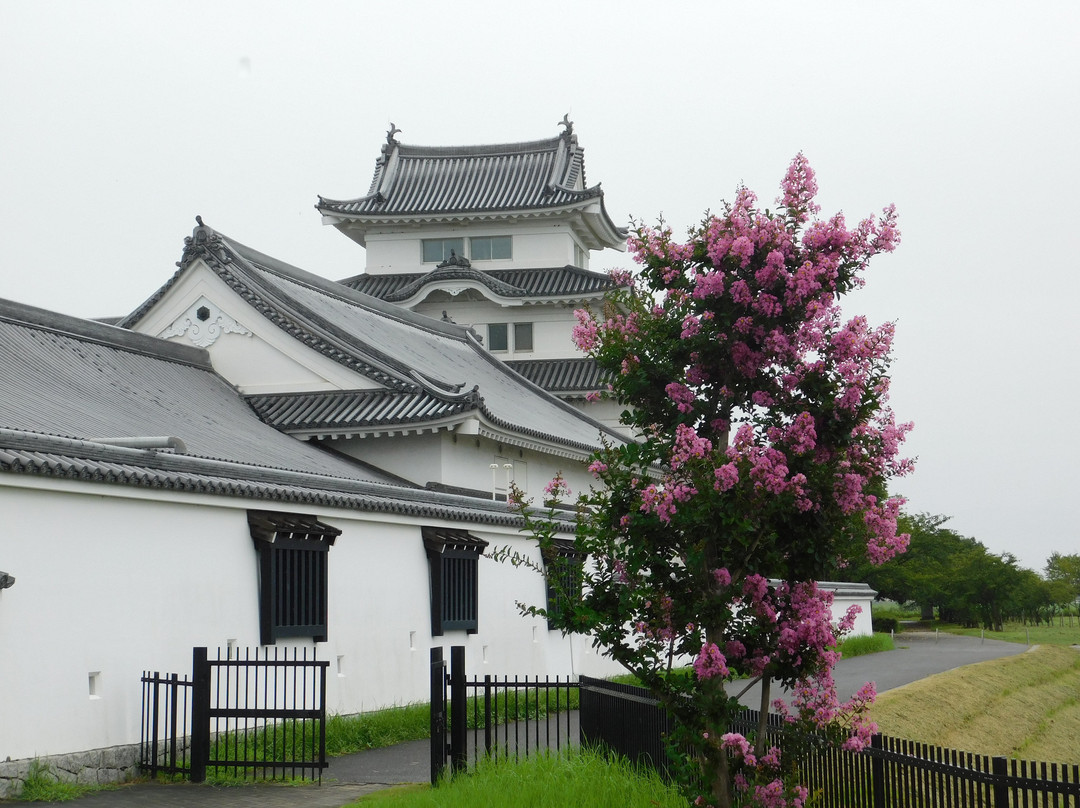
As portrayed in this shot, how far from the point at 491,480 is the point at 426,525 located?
787 centimetres

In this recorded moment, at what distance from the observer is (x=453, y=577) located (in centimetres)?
2123

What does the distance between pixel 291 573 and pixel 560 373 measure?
2872 cm

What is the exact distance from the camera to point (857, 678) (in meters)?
31.0

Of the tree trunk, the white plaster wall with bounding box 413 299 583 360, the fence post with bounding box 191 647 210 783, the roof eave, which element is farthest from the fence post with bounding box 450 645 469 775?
the roof eave

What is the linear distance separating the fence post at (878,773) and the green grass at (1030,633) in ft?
140

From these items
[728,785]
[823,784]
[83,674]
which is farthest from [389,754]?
[728,785]

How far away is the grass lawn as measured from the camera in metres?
25.7

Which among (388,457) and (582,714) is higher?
(388,457)

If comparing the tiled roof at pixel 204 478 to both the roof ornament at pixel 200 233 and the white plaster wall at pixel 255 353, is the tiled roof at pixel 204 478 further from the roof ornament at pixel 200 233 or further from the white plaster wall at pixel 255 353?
the roof ornament at pixel 200 233

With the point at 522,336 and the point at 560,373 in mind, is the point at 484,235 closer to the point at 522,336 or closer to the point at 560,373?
the point at 522,336

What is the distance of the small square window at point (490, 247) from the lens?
49.6 m

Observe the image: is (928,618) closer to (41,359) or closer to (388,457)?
(388,457)

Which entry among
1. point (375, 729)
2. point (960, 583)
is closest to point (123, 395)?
point (375, 729)

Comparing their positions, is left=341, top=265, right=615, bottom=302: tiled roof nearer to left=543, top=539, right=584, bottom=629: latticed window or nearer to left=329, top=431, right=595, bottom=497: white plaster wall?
left=329, top=431, right=595, bottom=497: white plaster wall
